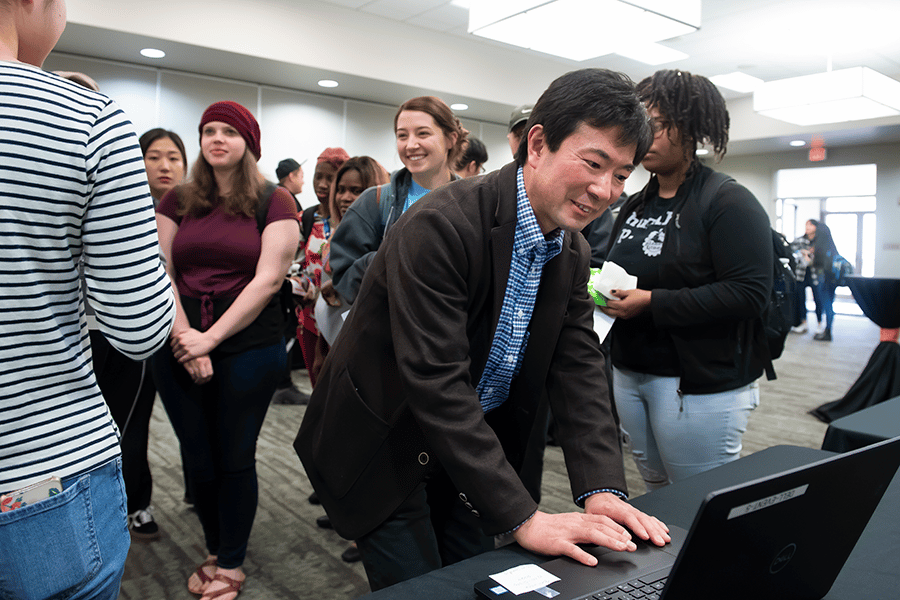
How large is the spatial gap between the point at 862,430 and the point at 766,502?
1123 mm

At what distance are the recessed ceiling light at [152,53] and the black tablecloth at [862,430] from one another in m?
5.49

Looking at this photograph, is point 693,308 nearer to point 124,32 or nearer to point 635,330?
point 635,330

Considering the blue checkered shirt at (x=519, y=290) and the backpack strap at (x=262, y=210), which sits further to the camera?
the backpack strap at (x=262, y=210)

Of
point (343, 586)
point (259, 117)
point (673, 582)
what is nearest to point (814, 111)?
point (259, 117)

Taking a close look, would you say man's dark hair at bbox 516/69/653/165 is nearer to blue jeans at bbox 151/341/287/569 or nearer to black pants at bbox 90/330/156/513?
blue jeans at bbox 151/341/287/569

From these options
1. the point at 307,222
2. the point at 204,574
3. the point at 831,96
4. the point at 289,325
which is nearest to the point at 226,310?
the point at 204,574

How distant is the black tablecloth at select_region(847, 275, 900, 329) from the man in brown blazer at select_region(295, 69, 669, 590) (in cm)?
394

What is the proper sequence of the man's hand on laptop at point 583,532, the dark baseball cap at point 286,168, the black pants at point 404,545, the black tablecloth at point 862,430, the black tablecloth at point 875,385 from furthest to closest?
1. the dark baseball cap at point 286,168
2. the black tablecloth at point 875,385
3. the black tablecloth at point 862,430
4. the black pants at point 404,545
5. the man's hand on laptop at point 583,532

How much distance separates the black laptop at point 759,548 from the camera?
0.58m

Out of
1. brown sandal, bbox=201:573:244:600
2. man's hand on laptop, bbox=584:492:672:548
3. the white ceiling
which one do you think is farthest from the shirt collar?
the white ceiling

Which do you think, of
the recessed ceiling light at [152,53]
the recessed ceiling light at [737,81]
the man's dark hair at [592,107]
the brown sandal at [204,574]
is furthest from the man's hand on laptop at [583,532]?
the recessed ceiling light at [737,81]

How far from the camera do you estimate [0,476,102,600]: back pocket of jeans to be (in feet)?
2.65

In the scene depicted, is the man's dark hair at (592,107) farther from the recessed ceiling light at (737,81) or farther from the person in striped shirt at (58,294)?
the recessed ceiling light at (737,81)

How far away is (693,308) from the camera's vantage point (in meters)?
1.55
